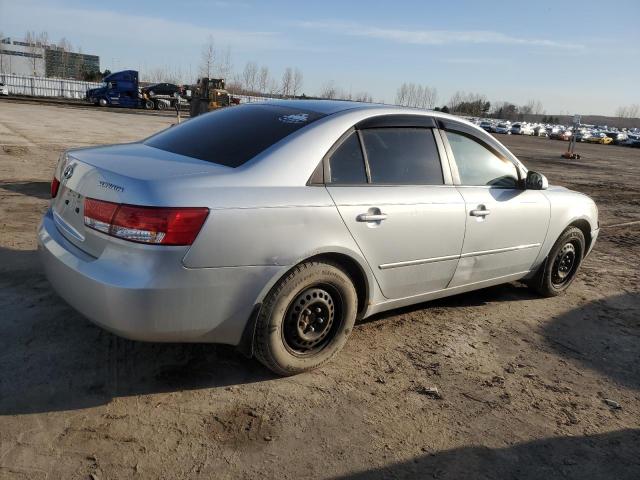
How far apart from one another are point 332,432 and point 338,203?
1293 millimetres

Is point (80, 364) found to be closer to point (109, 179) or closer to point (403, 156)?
point (109, 179)

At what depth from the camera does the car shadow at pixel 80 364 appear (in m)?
2.86

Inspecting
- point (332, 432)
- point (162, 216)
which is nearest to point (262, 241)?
point (162, 216)

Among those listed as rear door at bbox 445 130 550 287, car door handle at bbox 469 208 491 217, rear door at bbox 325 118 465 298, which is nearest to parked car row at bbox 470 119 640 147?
rear door at bbox 445 130 550 287

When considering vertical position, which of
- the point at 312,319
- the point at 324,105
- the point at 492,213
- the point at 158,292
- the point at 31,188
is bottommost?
the point at 31,188

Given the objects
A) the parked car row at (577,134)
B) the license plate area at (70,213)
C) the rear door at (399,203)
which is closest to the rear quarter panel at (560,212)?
the rear door at (399,203)

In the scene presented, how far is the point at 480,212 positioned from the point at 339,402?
6.11 feet

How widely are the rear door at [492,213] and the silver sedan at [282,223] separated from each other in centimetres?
1

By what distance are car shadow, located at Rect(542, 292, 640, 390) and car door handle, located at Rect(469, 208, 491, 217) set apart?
114 centimetres

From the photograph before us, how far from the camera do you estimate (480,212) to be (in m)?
3.99

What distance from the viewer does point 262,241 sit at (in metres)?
2.82

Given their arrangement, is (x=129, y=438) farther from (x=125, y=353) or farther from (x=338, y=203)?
(x=338, y=203)

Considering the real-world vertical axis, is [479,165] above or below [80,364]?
above

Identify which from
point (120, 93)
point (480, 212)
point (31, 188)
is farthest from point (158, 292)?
Answer: point (120, 93)
